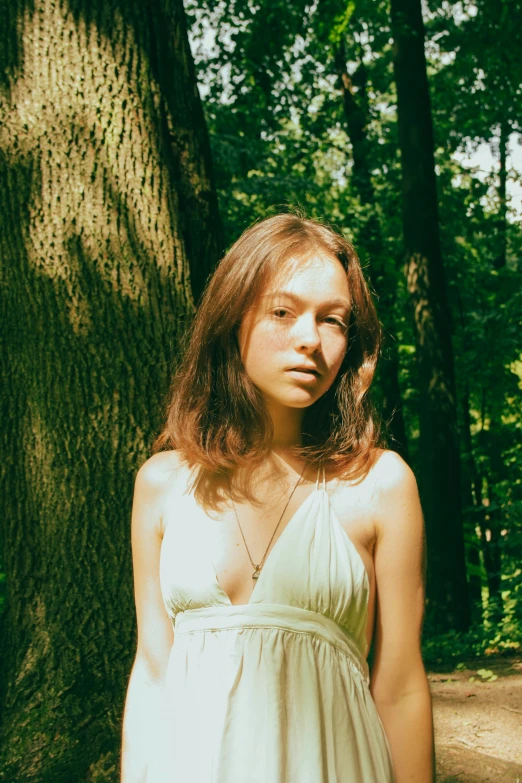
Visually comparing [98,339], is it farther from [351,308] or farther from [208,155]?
[351,308]

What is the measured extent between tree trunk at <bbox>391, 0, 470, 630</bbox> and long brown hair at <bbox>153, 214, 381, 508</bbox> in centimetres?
718

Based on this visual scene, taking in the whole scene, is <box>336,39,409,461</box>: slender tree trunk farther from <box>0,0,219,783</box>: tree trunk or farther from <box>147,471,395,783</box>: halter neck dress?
<box>147,471,395,783</box>: halter neck dress

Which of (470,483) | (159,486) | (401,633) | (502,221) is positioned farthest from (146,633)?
(470,483)

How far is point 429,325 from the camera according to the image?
939 cm

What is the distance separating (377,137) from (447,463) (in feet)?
24.1

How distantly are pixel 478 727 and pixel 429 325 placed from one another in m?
5.63

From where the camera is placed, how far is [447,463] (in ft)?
29.7

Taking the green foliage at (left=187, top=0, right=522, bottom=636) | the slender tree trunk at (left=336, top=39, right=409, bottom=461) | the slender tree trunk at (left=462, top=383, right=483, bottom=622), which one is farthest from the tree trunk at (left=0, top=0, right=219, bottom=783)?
the slender tree trunk at (left=462, top=383, right=483, bottom=622)

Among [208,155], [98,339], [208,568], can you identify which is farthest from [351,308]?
[208,155]

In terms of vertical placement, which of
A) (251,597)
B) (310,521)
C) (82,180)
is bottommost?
(251,597)

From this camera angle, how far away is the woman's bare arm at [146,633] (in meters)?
1.91

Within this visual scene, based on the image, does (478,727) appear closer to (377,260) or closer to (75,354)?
(75,354)

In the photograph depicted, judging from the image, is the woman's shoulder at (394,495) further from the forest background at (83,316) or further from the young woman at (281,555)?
the forest background at (83,316)

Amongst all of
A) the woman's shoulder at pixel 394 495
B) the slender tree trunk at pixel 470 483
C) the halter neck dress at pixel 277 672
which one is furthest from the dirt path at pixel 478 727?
the slender tree trunk at pixel 470 483
